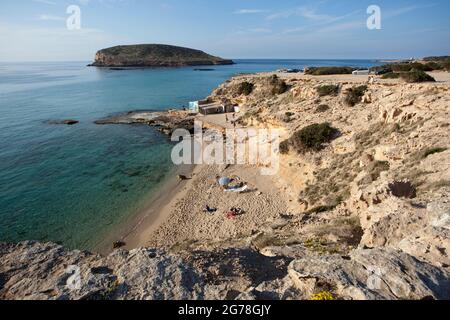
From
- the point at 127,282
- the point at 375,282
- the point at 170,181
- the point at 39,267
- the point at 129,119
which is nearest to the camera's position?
the point at 375,282

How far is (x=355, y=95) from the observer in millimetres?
23812

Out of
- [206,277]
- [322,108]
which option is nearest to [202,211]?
[206,277]

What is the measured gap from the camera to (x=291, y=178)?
20.3 meters

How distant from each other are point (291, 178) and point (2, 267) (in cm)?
1724

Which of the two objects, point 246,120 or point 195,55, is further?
point 195,55

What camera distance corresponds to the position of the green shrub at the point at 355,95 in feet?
77.3

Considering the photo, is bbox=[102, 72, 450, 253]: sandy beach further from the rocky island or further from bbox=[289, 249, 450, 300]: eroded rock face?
the rocky island

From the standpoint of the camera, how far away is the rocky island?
164 m

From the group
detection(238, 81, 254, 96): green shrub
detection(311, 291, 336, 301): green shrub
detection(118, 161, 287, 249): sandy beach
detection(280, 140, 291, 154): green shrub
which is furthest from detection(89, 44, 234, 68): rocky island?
detection(311, 291, 336, 301): green shrub

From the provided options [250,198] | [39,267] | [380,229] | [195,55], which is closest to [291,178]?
[250,198]

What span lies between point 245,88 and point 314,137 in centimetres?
2501

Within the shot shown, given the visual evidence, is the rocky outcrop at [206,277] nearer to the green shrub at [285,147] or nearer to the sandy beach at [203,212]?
the sandy beach at [203,212]

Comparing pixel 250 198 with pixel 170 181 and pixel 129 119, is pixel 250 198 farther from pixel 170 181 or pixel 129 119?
pixel 129 119

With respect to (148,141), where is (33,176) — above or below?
below
